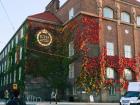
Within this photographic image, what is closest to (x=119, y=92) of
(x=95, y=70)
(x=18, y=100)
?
(x=95, y=70)

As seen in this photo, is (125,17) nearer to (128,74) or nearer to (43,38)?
(128,74)

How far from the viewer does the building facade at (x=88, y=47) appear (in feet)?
130

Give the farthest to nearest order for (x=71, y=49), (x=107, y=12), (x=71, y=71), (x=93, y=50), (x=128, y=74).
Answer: (x=107, y=12)
(x=128, y=74)
(x=71, y=49)
(x=71, y=71)
(x=93, y=50)

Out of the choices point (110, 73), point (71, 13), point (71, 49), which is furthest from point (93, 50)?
point (71, 13)

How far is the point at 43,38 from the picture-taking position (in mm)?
43688

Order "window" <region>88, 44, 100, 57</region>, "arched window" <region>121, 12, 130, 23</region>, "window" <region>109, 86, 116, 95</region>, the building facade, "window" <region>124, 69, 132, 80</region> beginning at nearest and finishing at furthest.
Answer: the building facade, "window" <region>88, 44, 100, 57</region>, "window" <region>109, 86, 116, 95</region>, "window" <region>124, 69, 132, 80</region>, "arched window" <region>121, 12, 130, 23</region>

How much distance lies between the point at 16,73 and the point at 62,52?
421 inches

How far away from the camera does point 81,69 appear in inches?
1531

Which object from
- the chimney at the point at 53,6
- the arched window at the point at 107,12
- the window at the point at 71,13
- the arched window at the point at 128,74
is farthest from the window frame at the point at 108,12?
the chimney at the point at 53,6

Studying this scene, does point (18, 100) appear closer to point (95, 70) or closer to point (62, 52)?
point (95, 70)

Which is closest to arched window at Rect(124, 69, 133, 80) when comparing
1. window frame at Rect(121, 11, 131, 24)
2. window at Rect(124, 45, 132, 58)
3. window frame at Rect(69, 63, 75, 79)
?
window at Rect(124, 45, 132, 58)

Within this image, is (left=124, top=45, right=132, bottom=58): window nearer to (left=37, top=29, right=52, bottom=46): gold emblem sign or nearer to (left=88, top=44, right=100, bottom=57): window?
(left=88, top=44, right=100, bottom=57): window

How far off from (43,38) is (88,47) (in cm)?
727

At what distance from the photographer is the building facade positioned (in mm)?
39656
